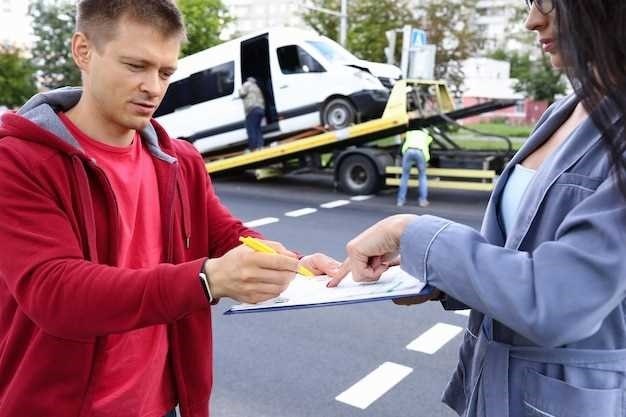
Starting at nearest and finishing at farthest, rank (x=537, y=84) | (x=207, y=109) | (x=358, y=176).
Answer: (x=358, y=176) → (x=207, y=109) → (x=537, y=84)

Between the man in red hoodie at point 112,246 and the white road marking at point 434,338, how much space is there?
8.81 feet

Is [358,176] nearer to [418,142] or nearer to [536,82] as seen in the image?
[418,142]

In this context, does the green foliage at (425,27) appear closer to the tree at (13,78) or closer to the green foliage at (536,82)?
the green foliage at (536,82)

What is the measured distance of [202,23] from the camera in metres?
28.5

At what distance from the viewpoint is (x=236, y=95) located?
38.1ft

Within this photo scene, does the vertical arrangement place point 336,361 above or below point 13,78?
below

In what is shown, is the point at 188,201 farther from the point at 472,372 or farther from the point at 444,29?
the point at 444,29

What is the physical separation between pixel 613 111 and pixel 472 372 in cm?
72

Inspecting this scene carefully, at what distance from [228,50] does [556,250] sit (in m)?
11.3

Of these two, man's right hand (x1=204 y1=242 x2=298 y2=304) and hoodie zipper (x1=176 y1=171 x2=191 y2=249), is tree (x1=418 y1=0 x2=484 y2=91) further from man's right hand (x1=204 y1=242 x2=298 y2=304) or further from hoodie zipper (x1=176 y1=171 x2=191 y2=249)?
man's right hand (x1=204 y1=242 x2=298 y2=304)

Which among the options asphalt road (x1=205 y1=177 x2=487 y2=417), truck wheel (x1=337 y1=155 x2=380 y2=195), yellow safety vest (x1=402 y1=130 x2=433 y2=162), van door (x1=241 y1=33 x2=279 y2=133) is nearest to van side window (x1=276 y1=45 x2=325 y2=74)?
van door (x1=241 y1=33 x2=279 y2=133)

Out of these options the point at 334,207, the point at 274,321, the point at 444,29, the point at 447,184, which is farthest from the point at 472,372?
the point at 444,29

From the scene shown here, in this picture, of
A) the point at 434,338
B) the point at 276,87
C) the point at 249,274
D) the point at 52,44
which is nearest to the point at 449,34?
the point at 276,87

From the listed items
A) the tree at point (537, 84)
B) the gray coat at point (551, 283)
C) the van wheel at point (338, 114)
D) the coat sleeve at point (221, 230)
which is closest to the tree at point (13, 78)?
the van wheel at point (338, 114)
